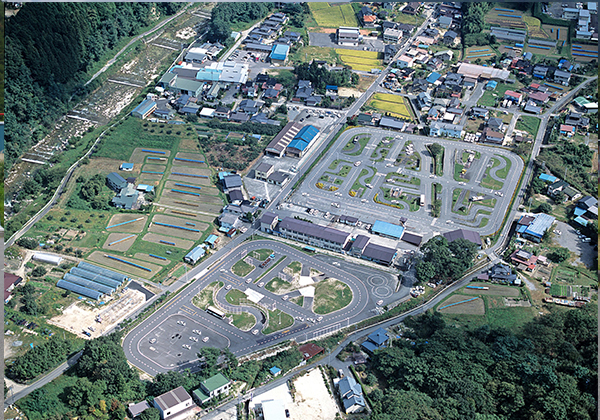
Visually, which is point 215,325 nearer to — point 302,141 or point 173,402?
point 173,402

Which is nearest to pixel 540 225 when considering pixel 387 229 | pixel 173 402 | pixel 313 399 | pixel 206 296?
pixel 387 229

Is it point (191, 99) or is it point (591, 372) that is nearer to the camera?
point (591, 372)

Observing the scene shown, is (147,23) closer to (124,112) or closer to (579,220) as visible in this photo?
(124,112)

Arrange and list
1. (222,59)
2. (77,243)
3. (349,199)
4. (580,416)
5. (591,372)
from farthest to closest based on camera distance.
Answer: (222,59), (349,199), (77,243), (591,372), (580,416)

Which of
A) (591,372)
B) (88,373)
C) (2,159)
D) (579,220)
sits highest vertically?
(2,159)

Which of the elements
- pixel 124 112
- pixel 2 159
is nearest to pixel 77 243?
pixel 2 159

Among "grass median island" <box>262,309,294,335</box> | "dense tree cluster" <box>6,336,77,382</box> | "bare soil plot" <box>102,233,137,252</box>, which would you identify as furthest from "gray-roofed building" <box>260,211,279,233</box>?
"dense tree cluster" <box>6,336,77,382</box>
